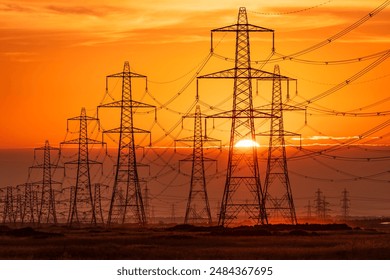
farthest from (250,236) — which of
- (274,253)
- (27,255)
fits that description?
(27,255)

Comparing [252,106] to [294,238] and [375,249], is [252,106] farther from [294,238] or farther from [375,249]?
[375,249]

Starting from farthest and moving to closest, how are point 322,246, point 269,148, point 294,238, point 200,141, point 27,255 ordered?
point 200,141
point 269,148
point 294,238
point 322,246
point 27,255

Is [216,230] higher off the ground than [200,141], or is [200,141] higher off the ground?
[200,141]

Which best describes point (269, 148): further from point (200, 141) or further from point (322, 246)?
point (322, 246)
